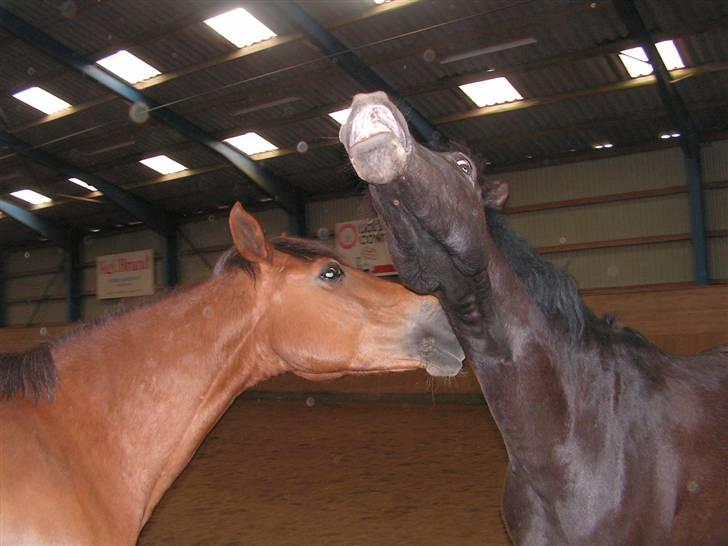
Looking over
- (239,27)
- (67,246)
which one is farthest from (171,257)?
(239,27)

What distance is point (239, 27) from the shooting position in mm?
12641

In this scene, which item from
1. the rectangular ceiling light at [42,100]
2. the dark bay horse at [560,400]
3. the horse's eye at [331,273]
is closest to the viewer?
the dark bay horse at [560,400]

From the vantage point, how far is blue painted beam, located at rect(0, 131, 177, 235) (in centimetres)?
1798

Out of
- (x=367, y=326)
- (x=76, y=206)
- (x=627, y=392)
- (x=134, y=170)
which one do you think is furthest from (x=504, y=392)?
(x=76, y=206)

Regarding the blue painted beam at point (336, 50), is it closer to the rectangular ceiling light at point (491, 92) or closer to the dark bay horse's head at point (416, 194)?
the rectangular ceiling light at point (491, 92)

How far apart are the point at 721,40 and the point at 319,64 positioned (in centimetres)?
729

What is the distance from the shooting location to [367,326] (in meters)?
2.74

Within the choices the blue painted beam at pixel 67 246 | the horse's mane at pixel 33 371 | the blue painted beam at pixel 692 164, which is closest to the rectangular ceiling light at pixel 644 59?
the blue painted beam at pixel 692 164

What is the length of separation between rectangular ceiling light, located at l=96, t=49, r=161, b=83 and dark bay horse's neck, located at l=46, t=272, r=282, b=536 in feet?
42.2

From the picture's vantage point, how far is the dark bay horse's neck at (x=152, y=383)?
2387 millimetres

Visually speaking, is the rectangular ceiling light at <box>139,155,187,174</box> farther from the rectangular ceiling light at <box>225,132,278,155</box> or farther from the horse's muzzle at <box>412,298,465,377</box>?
the horse's muzzle at <box>412,298,465,377</box>

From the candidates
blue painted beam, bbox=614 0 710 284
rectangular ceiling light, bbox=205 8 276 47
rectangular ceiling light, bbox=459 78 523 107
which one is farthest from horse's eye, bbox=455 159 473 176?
rectangular ceiling light, bbox=459 78 523 107

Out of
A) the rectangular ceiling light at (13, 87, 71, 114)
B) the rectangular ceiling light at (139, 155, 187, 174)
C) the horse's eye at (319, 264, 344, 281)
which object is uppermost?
the rectangular ceiling light at (13, 87, 71, 114)

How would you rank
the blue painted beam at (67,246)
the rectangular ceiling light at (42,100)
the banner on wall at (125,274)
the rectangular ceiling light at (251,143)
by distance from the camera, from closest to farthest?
the rectangular ceiling light at (42,100) → the rectangular ceiling light at (251,143) → the banner on wall at (125,274) → the blue painted beam at (67,246)
